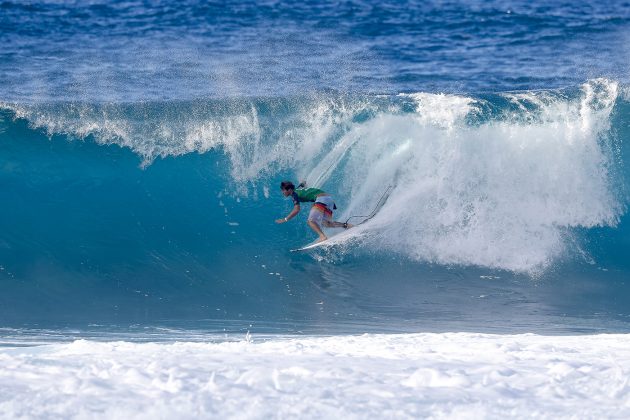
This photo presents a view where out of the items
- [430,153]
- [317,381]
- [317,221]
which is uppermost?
[430,153]

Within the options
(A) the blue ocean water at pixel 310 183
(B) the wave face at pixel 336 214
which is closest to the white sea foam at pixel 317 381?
(A) the blue ocean water at pixel 310 183

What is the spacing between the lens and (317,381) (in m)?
5.07

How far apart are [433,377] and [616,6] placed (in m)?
22.2

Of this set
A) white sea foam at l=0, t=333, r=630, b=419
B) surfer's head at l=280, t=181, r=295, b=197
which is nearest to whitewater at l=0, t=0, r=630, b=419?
white sea foam at l=0, t=333, r=630, b=419

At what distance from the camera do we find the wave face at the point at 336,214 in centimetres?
903

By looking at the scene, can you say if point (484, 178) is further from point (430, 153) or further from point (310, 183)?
point (310, 183)

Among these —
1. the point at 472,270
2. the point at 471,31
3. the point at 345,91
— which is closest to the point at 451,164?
the point at 472,270

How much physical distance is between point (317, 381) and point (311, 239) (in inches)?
224

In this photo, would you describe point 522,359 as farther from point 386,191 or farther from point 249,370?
point 386,191

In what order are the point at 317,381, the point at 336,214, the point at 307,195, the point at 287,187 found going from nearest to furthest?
the point at 317,381 < the point at 287,187 < the point at 307,195 < the point at 336,214

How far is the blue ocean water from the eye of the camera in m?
8.83

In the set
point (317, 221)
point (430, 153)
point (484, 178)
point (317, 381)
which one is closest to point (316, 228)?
point (317, 221)

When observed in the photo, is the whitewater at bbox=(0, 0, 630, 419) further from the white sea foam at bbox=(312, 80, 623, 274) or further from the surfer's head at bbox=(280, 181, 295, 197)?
the surfer's head at bbox=(280, 181, 295, 197)

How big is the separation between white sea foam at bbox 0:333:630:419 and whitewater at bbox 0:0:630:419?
2cm
